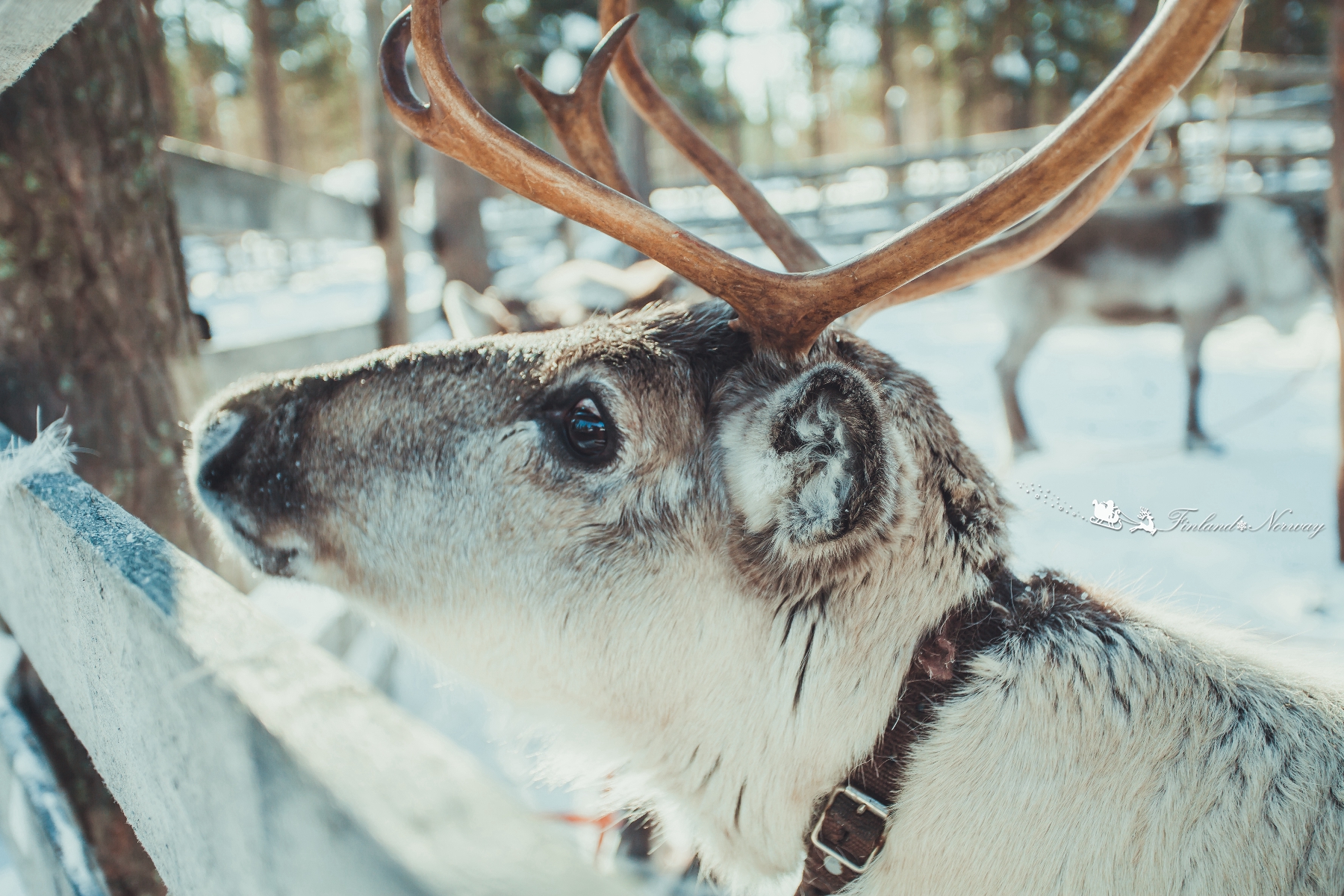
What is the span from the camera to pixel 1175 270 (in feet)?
19.4

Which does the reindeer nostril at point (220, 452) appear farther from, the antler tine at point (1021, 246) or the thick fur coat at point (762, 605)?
the antler tine at point (1021, 246)

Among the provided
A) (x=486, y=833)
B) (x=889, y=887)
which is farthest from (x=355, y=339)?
(x=486, y=833)

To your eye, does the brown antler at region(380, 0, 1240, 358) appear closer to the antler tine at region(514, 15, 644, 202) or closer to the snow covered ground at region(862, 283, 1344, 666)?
the snow covered ground at region(862, 283, 1344, 666)

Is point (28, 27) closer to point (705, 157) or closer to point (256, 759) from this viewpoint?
point (256, 759)

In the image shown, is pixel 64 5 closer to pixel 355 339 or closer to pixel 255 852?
pixel 255 852

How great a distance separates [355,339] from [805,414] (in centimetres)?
312

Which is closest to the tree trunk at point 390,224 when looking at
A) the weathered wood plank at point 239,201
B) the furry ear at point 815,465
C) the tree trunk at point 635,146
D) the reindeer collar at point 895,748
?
the weathered wood plank at point 239,201

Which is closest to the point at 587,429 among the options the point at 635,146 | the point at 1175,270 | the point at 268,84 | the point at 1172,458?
the point at 1172,458

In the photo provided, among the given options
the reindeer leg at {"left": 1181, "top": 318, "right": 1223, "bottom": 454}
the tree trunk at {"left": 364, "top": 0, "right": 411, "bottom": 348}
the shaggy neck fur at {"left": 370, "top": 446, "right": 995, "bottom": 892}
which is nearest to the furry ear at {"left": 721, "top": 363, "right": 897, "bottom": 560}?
the shaggy neck fur at {"left": 370, "top": 446, "right": 995, "bottom": 892}

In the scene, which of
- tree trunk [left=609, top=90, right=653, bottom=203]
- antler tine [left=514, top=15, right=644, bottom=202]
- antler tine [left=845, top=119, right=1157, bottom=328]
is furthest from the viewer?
tree trunk [left=609, top=90, right=653, bottom=203]

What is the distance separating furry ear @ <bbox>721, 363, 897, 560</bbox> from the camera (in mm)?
1203

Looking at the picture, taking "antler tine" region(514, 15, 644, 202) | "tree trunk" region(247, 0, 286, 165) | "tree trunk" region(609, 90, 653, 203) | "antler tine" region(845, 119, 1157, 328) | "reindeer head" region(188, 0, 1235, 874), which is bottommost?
"reindeer head" region(188, 0, 1235, 874)

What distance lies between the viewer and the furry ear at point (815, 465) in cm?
120

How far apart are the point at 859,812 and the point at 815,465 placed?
1.89 ft
